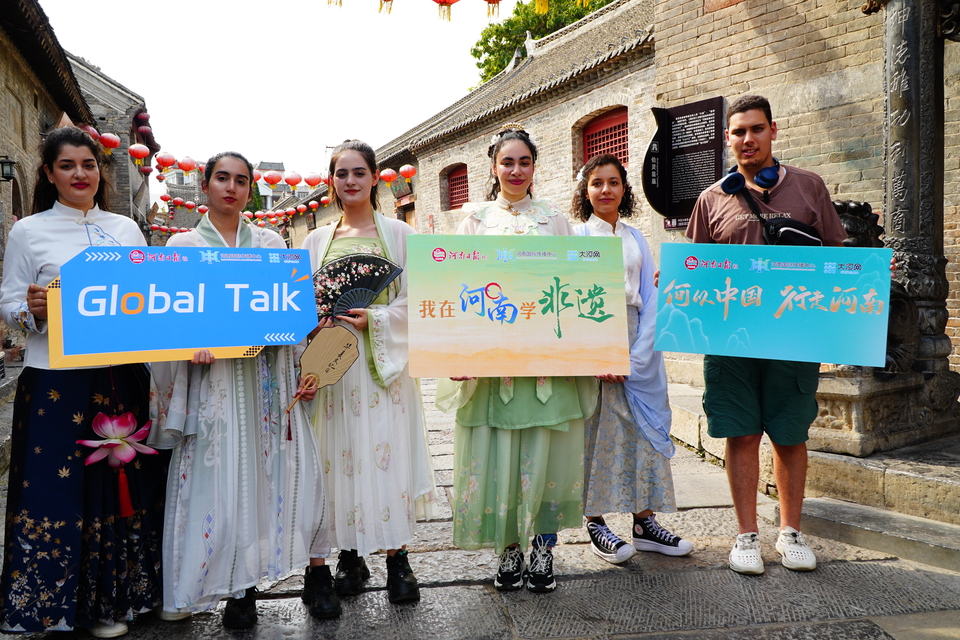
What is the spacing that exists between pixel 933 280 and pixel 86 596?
4774mm

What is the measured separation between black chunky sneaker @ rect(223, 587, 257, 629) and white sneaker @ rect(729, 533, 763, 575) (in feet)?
6.53

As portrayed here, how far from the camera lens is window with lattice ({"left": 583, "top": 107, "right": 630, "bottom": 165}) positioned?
11.3 m

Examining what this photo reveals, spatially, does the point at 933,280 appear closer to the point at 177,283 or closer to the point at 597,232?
the point at 597,232

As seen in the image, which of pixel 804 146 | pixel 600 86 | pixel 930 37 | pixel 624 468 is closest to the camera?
pixel 624 468

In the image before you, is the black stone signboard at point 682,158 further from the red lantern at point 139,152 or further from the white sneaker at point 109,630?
the red lantern at point 139,152

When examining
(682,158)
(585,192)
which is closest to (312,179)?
(682,158)

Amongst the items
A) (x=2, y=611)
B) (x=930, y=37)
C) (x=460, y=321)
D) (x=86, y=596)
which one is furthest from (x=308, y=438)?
(x=930, y=37)

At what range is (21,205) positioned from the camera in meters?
11.2

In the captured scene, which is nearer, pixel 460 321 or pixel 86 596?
pixel 86 596

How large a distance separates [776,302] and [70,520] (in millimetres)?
2778

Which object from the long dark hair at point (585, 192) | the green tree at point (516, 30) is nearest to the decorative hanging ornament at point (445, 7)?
the long dark hair at point (585, 192)

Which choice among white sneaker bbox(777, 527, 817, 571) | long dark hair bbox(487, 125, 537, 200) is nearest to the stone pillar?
white sneaker bbox(777, 527, 817, 571)

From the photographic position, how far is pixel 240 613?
7.58 feet

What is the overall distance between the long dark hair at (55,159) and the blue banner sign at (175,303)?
449mm
